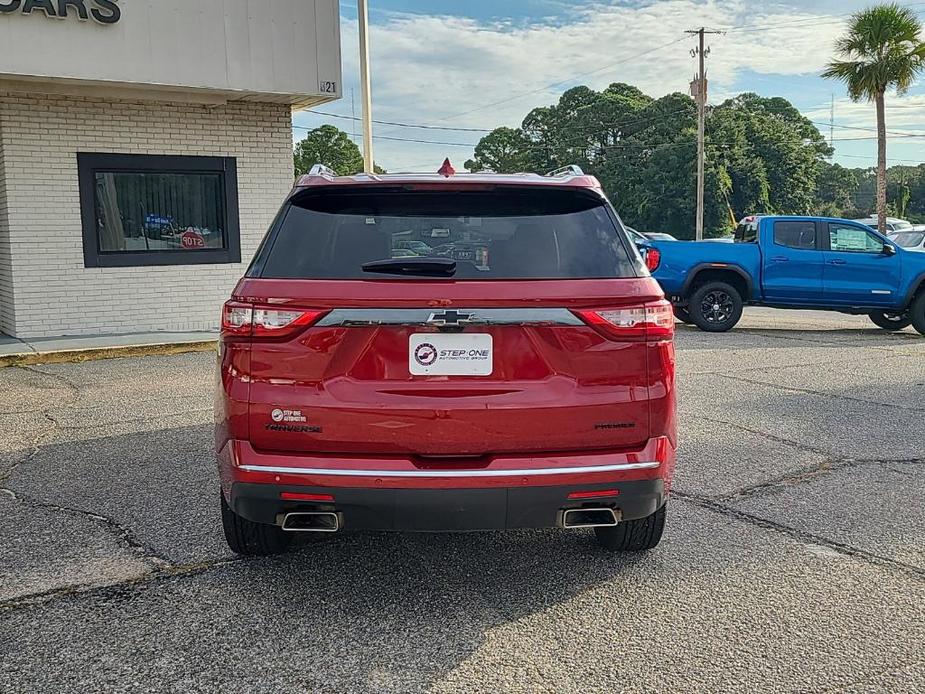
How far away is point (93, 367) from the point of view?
9.69 meters

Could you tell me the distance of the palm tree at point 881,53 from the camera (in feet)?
Result: 88.3

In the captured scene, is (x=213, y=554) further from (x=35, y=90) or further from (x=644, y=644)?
(x=35, y=90)

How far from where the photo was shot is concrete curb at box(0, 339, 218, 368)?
9.76 m

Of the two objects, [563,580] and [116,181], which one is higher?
[116,181]

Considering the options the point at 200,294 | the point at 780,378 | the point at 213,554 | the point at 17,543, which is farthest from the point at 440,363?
the point at 200,294

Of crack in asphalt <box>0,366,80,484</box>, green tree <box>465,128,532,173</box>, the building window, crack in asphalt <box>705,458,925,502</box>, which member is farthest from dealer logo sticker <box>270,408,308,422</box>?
green tree <box>465,128,532,173</box>

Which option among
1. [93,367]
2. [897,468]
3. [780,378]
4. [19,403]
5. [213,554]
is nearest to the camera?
[213,554]

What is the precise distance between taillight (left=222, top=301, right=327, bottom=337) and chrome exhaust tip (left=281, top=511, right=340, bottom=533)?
70cm

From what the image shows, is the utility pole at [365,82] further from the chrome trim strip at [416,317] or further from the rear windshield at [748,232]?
the chrome trim strip at [416,317]

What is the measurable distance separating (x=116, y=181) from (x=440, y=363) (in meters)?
9.79

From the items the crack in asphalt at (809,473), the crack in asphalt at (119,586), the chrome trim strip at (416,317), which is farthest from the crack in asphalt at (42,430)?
the crack in asphalt at (809,473)

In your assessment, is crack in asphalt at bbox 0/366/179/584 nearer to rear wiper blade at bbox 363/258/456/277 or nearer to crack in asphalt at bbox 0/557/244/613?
crack in asphalt at bbox 0/557/244/613

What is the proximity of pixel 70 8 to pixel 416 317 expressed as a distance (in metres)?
9.06

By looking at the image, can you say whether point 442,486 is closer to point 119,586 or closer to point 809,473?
point 119,586
